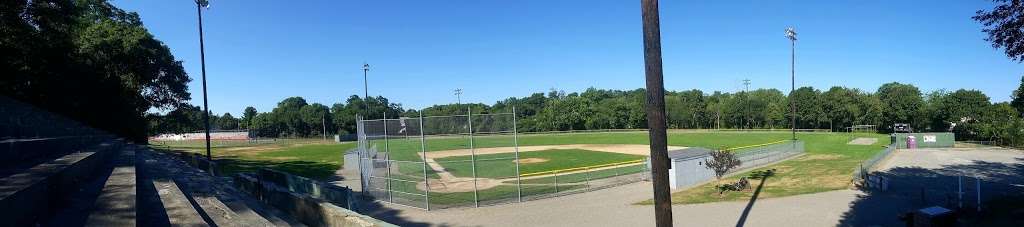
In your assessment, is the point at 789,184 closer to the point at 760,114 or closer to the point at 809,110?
the point at 809,110

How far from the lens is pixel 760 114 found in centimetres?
9969

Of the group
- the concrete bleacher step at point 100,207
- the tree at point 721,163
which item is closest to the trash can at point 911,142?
the tree at point 721,163

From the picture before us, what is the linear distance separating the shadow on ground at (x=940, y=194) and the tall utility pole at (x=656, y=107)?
10.5 metres

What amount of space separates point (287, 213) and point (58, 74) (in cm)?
1770

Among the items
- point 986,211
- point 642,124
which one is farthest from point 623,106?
point 986,211

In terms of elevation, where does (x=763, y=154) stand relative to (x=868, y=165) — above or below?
above

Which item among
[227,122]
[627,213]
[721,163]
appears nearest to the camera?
[627,213]

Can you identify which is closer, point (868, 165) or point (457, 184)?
point (457, 184)

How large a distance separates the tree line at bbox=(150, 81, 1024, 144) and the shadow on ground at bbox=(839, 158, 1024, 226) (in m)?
28.0

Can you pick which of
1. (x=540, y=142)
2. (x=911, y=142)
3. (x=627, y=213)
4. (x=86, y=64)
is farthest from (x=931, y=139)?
(x=86, y=64)

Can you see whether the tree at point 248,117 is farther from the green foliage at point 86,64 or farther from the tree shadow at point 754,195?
the tree shadow at point 754,195

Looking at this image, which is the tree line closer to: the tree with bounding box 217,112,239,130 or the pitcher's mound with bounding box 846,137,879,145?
the pitcher's mound with bounding box 846,137,879,145

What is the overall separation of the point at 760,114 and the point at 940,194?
86507mm

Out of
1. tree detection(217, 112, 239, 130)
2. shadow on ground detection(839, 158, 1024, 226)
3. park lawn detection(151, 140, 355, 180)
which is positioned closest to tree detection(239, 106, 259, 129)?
tree detection(217, 112, 239, 130)
